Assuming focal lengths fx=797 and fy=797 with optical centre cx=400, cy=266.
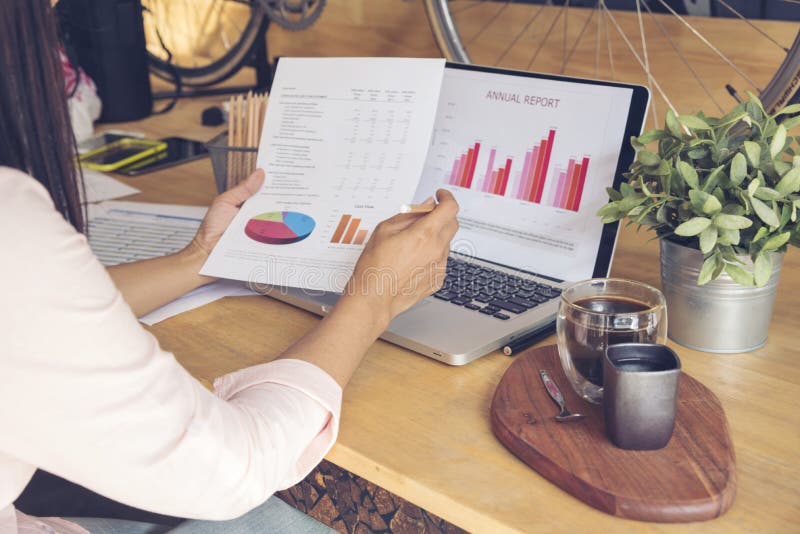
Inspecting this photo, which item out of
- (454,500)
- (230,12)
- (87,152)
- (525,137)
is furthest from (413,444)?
(230,12)

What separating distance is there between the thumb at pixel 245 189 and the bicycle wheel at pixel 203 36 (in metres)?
1.22

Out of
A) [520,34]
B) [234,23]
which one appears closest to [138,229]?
[520,34]

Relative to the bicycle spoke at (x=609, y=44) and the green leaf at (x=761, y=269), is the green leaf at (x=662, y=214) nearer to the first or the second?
the green leaf at (x=761, y=269)

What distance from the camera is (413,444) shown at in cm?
67

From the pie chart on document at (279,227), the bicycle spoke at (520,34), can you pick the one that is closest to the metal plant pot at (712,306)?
the pie chart on document at (279,227)

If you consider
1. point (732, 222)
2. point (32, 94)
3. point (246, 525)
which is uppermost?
point (32, 94)

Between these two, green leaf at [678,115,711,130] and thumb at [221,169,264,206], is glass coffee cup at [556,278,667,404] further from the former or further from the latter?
thumb at [221,169,264,206]

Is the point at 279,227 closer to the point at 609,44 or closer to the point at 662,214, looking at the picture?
the point at 662,214

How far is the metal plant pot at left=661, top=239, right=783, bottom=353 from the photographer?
77 cm

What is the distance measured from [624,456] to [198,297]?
1.88 ft

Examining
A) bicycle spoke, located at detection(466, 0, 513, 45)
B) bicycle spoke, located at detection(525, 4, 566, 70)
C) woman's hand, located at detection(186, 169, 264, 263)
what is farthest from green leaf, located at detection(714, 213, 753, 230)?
bicycle spoke, located at detection(466, 0, 513, 45)

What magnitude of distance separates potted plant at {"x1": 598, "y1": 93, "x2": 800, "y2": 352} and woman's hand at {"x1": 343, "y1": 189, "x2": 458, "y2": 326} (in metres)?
0.17

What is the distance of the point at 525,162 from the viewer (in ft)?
3.24

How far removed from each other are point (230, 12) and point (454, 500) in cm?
212
